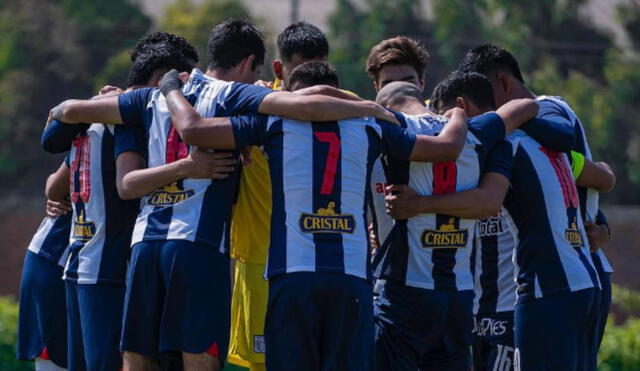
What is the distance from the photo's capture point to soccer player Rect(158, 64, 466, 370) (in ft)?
20.9

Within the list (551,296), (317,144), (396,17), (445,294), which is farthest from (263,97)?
(396,17)

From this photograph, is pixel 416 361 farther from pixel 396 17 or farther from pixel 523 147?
pixel 396 17

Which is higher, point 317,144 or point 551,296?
point 317,144

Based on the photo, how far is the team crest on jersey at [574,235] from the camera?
735 cm

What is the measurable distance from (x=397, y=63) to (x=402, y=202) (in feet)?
5.76

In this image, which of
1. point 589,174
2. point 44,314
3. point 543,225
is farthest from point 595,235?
point 44,314

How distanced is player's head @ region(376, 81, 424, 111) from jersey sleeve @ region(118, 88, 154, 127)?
1.44m

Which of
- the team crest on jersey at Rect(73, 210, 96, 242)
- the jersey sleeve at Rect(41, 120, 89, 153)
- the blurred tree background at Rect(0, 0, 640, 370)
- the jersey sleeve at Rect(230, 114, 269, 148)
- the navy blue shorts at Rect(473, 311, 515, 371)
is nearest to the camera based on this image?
the jersey sleeve at Rect(230, 114, 269, 148)

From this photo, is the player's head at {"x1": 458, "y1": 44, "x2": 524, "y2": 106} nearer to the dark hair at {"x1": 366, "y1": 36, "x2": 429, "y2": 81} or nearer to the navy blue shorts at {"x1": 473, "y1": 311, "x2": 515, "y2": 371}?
the dark hair at {"x1": 366, "y1": 36, "x2": 429, "y2": 81}

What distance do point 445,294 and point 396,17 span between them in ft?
74.8

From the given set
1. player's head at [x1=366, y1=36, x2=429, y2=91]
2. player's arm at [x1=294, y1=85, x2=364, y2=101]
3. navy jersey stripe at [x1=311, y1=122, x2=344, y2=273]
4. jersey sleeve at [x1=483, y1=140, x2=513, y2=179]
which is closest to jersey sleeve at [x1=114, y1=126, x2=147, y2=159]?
player's arm at [x1=294, y1=85, x2=364, y2=101]

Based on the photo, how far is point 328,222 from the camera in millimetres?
6445

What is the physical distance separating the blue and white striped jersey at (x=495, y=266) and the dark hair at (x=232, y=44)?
6.74 ft

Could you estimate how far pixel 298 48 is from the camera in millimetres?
8359
